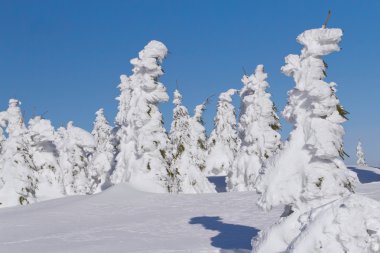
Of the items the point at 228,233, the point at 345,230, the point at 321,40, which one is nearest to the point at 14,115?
the point at 228,233

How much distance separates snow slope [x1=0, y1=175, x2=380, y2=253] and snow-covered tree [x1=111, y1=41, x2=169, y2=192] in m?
3.42

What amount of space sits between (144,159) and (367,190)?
38.8ft

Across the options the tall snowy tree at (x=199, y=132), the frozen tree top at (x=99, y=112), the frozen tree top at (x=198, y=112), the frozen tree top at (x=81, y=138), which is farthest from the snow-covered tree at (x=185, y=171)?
the frozen tree top at (x=99, y=112)

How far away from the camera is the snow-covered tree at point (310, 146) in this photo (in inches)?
422

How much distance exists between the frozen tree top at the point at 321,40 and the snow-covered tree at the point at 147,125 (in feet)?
53.1

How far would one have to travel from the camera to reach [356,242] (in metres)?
6.81

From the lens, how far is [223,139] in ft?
189

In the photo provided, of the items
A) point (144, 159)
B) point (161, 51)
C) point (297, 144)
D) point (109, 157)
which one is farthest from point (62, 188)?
point (297, 144)

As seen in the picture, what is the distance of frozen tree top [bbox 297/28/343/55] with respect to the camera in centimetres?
1123

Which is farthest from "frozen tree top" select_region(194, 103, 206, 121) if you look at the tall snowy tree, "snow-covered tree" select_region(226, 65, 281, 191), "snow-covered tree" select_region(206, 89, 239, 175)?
"snow-covered tree" select_region(226, 65, 281, 191)

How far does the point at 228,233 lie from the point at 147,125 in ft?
47.3

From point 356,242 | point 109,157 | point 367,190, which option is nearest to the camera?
point 356,242

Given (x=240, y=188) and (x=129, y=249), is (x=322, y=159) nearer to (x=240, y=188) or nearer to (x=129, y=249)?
(x=129, y=249)

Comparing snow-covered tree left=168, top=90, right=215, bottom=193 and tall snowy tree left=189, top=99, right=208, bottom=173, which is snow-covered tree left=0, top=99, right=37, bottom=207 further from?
tall snowy tree left=189, top=99, right=208, bottom=173
